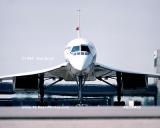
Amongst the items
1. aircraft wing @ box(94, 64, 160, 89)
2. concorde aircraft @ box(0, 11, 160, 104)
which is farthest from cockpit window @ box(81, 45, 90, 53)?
aircraft wing @ box(94, 64, 160, 89)

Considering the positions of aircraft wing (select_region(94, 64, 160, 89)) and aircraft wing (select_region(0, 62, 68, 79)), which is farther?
aircraft wing (select_region(94, 64, 160, 89))

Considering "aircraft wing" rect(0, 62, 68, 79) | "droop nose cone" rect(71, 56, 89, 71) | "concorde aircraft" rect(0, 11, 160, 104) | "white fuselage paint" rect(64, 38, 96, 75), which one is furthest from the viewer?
"aircraft wing" rect(0, 62, 68, 79)

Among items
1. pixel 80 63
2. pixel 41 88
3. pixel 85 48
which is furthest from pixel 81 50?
pixel 41 88

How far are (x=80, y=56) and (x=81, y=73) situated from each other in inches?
35.9

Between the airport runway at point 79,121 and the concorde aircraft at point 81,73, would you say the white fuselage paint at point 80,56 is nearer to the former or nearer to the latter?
the concorde aircraft at point 81,73

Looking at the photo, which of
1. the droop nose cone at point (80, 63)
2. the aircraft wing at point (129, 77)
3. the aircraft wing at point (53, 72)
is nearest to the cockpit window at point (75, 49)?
the droop nose cone at point (80, 63)

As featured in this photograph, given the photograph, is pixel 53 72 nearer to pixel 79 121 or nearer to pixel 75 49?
pixel 75 49

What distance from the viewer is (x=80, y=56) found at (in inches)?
824

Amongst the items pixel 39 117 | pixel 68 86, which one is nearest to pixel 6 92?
pixel 68 86

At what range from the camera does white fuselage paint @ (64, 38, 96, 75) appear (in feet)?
67.0

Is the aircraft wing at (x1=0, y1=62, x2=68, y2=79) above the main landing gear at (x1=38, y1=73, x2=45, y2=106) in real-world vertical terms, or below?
above

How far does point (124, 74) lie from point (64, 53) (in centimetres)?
397

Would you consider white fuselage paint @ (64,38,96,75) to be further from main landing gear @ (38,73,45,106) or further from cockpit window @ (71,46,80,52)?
main landing gear @ (38,73,45,106)

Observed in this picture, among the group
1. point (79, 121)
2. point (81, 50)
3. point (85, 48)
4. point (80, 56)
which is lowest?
point (79, 121)
